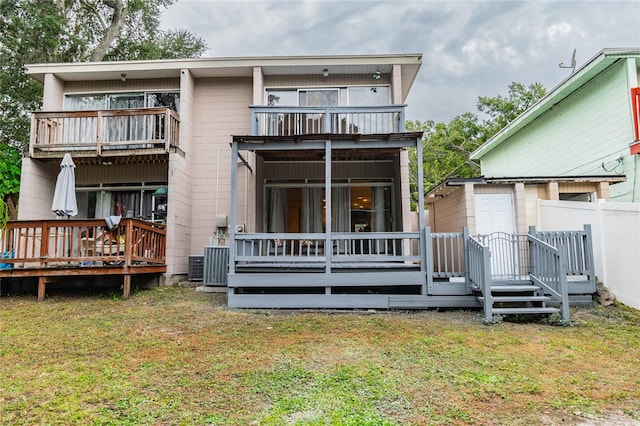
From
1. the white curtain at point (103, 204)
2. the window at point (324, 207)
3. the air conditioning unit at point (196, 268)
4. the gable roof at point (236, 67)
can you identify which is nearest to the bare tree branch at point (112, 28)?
the gable roof at point (236, 67)

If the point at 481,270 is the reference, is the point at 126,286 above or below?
below

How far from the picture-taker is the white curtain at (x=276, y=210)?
10.8 meters

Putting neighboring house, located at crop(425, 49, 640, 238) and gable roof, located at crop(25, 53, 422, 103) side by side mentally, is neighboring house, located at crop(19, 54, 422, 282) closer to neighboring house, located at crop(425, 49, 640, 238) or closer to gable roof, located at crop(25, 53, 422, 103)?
gable roof, located at crop(25, 53, 422, 103)

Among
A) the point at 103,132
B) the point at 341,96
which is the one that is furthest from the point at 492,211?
the point at 103,132

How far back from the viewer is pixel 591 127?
10.8 metres

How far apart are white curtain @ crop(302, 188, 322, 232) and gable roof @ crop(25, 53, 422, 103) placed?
11.1 ft

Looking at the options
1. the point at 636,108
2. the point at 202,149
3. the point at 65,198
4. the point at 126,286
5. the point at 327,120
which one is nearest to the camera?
the point at 126,286

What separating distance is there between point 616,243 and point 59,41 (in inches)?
834

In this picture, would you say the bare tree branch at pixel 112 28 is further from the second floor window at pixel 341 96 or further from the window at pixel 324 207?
the window at pixel 324 207

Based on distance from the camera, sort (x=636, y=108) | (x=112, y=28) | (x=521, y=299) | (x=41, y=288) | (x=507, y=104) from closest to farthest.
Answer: (x=521, y=299) < (x=41, y=288) < (x=636, y=108) < (x=112, y=28) < (x=507, y=104)

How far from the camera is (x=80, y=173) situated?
11102 millimetres

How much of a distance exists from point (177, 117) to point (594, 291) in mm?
10429

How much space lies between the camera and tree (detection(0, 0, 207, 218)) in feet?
50.2

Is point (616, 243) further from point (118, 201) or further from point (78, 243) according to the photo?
point (118, 201)
